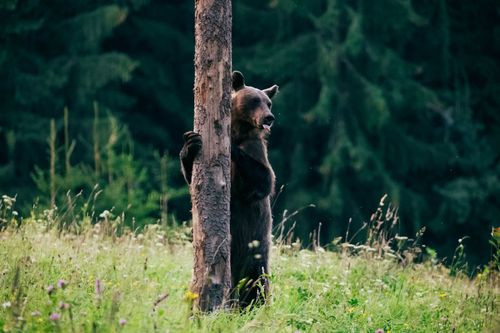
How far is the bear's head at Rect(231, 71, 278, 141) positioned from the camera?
6379mm

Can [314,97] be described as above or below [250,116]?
below

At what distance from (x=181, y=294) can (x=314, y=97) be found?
1718 centimetres

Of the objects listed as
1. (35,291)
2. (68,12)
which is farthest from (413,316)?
(68,12)

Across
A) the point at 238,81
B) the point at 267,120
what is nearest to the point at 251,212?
the point at 267,120

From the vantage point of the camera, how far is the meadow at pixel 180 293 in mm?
4371

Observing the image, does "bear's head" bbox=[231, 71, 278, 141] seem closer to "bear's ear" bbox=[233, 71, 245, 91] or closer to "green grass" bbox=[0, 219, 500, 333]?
"bear's ear" bbox=[233, 71, 245, 91]

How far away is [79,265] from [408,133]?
1936cm

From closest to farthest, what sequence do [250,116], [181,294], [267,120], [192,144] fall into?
1. [192,144]
2. [181,294]
3. [267,120]
4. [250,116]

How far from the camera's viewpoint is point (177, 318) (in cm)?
460

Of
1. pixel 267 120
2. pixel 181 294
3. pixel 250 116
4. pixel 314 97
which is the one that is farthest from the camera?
pixel 314 97

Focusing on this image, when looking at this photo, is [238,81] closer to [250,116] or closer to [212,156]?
[250,116]

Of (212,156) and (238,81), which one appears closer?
(212,156)

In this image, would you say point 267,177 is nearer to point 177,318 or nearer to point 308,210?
point 177,318

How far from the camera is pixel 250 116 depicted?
21.2ft
